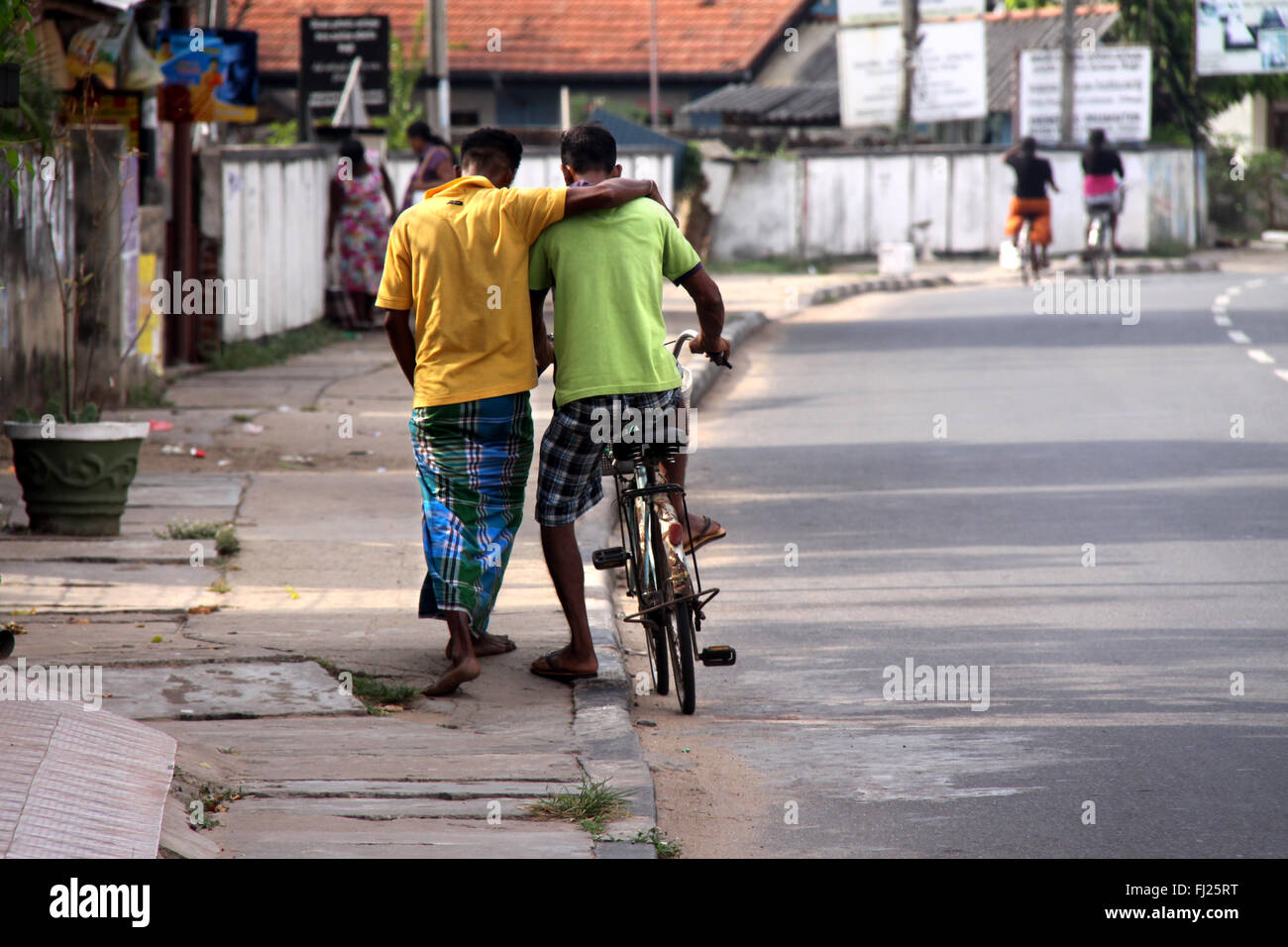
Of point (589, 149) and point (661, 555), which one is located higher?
point (589, 149)

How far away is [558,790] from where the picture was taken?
15.9ft

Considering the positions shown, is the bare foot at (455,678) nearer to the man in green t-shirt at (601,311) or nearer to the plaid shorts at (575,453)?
the man in green t-shirt at (601,311)

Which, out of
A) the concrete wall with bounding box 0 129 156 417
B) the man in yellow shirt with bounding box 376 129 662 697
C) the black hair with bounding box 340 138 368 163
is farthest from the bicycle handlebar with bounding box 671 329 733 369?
the black hair with bounding box 340 138 368 163

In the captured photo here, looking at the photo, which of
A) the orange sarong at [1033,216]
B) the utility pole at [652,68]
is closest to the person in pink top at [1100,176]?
the orange sarong at [1033,216]

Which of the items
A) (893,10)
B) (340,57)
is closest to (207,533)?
(340,57)

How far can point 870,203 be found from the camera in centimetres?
3247

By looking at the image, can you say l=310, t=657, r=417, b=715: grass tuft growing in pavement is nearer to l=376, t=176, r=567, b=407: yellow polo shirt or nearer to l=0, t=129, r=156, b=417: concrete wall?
l=376, t=176, r=567, b=407: yellow polo shirt

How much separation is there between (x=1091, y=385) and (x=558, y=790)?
10.4 m

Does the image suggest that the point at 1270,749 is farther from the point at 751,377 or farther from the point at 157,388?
the point at 751,377

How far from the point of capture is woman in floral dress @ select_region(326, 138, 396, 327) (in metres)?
18.5

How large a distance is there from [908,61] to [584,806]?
100 ft

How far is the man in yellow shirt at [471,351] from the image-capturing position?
19.0ft

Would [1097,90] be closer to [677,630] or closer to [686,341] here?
[686,341]

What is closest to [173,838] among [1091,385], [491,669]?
[491,669]
